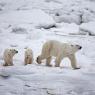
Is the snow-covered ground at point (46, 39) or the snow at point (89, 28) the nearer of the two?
the snow-covered ground at point (46, 39)

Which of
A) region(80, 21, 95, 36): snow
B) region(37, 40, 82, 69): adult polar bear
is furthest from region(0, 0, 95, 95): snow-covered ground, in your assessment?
region(37, 40, 82, 69): adult polar bear

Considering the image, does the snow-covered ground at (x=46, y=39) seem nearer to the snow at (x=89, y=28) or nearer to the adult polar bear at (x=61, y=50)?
the snow at (x=89, y=28)

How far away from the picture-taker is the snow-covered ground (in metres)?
6.38

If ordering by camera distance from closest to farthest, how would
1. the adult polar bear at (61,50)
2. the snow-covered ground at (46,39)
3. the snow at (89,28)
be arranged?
the snow-covered ground at (46,39) → the adult polar bear at (61,50) → the snow at (89,28)

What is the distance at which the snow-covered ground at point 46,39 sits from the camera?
6.38 metres

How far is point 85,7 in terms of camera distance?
22203 millimetres

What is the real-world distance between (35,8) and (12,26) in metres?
4.08

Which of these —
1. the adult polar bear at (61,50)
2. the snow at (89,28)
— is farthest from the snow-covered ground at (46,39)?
the adult polar bear at (61,50)

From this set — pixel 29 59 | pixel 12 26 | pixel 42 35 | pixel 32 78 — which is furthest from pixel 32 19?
pixel 32 78

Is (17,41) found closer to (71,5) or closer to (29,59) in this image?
(29,59)

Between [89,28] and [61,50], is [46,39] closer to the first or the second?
[89,28]

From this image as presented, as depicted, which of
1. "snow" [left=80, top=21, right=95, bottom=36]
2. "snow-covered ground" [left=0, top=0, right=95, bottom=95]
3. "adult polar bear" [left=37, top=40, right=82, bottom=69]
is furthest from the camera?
"snow" [left=80, top=21, right=95, bottom=36]

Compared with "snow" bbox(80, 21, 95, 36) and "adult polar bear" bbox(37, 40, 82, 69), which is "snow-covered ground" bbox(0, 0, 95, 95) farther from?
"adult polar bear" bbox(37, 40, 82, 69)

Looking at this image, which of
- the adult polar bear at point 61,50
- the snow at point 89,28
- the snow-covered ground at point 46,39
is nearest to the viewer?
the snow-covered ground at point 46,39
